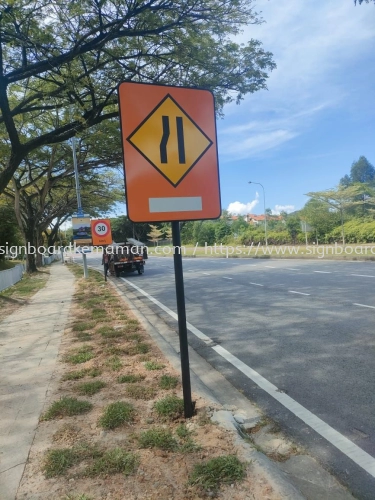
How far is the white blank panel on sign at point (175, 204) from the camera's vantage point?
2822 mm

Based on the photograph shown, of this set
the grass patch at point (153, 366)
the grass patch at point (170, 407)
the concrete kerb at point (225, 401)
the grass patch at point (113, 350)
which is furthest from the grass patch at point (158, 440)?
the grass patch at point (113, 350)

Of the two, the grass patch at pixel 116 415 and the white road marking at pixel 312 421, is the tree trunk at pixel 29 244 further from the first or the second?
the grass patch at pixel 116 415

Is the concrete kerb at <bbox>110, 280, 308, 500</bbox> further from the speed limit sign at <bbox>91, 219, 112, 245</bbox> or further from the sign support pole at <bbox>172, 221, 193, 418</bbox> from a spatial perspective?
the speed limit sign at <bbox>91, 219, 112, 245</bbox>

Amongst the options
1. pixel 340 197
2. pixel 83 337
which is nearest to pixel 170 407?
pixel 83 337

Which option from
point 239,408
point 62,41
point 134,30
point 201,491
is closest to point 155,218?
point 201,491

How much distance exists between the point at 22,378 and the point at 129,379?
1.39 meters

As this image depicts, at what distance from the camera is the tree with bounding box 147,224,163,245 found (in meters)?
77.2

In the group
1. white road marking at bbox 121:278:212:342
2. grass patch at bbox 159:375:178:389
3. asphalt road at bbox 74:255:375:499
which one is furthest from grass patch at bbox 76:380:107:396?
white road marking at bbox 121:278:212:342

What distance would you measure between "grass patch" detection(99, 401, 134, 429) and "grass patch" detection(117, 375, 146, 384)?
620mm

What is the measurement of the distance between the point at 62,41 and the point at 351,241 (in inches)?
1305

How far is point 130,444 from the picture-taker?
282 cm

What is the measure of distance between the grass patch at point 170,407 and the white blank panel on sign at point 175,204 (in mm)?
1776

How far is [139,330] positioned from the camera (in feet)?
21.6

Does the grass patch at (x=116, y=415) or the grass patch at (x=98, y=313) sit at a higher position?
the grass patch at (x=98, y=313)
